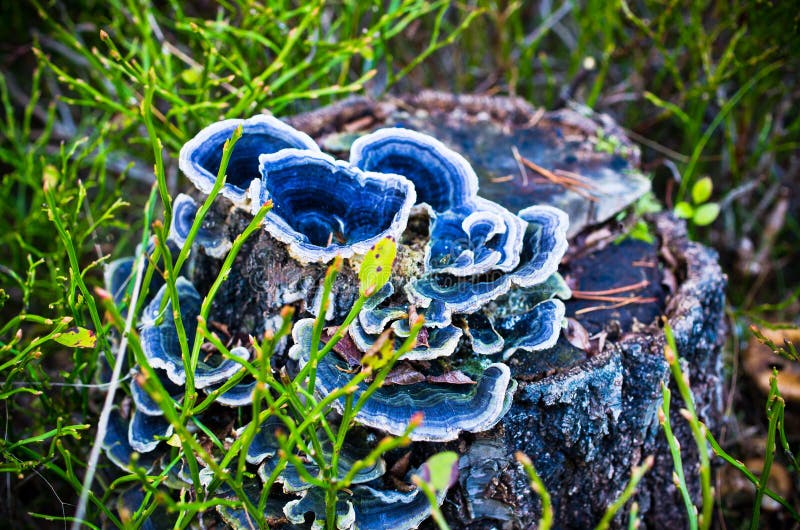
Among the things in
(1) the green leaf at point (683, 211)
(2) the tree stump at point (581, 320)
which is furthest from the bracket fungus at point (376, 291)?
(1) the green leaf at point (683, 211)

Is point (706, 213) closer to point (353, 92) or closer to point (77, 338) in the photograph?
point (353, 92)

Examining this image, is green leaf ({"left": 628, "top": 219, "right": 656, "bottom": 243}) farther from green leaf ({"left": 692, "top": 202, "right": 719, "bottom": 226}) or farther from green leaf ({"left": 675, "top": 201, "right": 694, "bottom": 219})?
green leaf ({"left": 692, "top": 202, "right": 719, "bottom": 226})

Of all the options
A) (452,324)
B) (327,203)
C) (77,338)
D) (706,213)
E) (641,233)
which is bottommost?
(706,213)

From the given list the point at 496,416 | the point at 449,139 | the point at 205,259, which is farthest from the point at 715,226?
the point at 205,259

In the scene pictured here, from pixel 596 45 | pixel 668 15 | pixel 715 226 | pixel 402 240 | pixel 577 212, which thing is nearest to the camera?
pixel 402 240

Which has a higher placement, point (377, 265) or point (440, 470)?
point (377, 265)

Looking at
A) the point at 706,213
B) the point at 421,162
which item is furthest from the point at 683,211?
the point at 421,162

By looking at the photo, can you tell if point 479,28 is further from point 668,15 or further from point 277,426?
point 277,426
